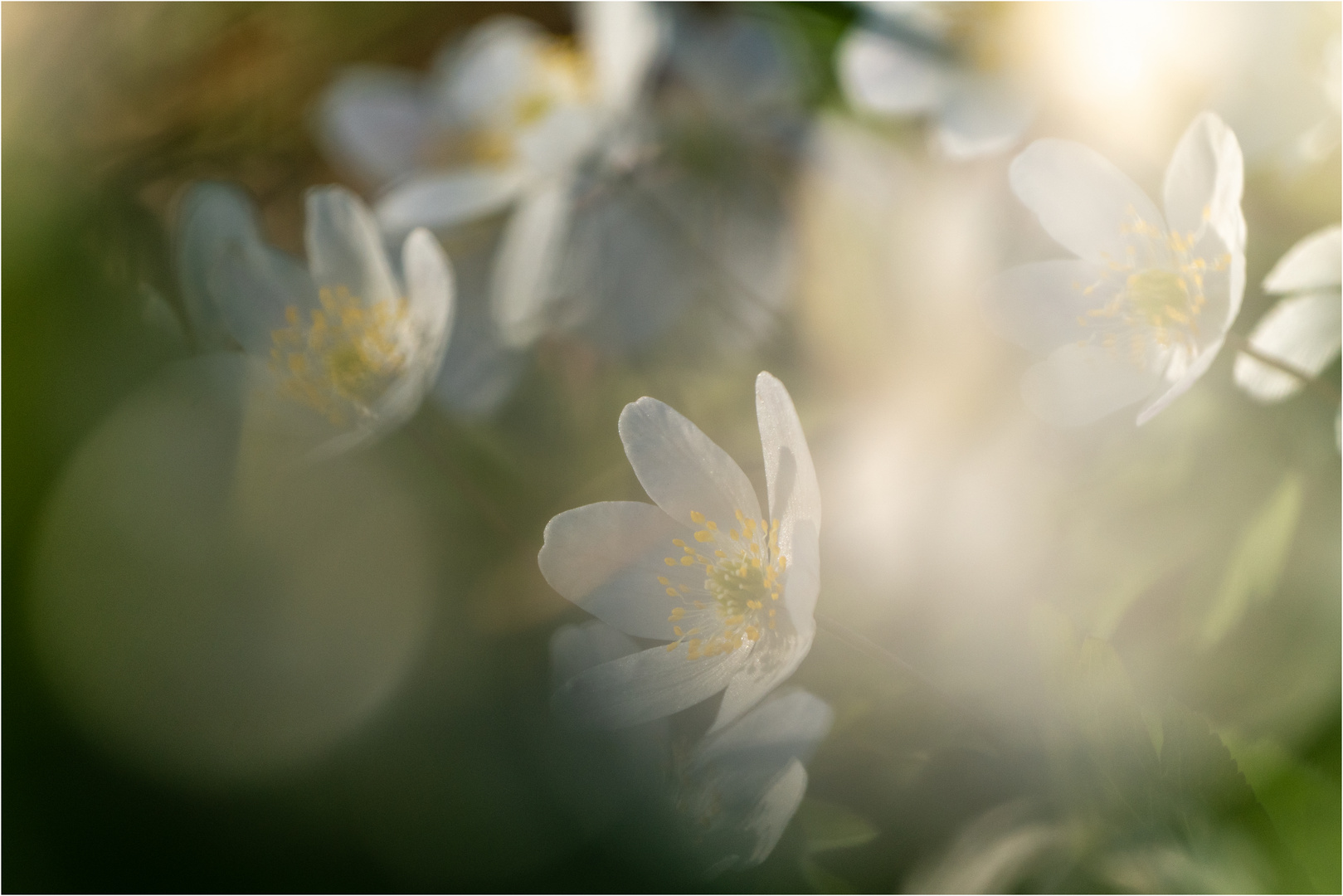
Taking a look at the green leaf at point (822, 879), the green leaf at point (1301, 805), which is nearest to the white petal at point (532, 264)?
the green leaf at point (822, 879)

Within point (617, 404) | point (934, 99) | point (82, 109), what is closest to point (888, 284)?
point (934, 99)

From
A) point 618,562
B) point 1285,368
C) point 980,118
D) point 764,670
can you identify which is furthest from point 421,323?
point 1285,368

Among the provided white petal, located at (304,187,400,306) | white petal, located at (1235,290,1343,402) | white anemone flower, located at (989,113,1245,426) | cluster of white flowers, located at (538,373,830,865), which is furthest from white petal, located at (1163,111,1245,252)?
white petal, located at (304,187,400,306)

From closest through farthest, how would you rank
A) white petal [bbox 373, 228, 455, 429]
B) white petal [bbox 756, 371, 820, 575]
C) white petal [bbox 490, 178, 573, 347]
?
1. white petal [bbox 756, 371, 820, 575]
2. white petal [bbox 373, 228, 455, 429]
3. white petal [bbox 490, 178, 573, 347]

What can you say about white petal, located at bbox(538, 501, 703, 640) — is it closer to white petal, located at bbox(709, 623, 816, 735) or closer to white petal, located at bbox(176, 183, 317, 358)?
white petal, located at bbox(709, 623, 816, 735)

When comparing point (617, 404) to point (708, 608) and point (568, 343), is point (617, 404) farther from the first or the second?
point (708, 608)

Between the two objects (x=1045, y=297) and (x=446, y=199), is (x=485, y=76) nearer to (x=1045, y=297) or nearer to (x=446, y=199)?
(x=446, y=199)
